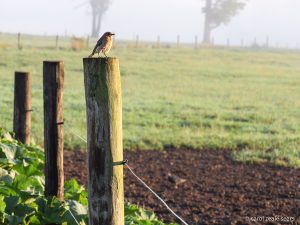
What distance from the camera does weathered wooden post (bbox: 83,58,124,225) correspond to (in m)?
3.18

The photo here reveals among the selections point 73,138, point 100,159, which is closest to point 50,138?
point 100,159

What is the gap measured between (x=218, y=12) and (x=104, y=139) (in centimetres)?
10018

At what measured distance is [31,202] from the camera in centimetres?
429

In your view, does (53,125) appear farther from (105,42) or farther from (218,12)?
(218,12)

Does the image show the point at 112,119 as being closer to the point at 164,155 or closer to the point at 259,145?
the point at 164,155

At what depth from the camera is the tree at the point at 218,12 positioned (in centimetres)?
10106

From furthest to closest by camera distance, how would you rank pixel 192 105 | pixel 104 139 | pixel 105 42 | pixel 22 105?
pixel 192 105, pixel 22 105, pixel 105 42, pixel 104 139

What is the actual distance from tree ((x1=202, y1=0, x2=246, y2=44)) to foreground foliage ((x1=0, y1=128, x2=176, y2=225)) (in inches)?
3840

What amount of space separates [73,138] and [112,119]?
31.5 ft

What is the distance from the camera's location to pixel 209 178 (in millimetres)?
9812
